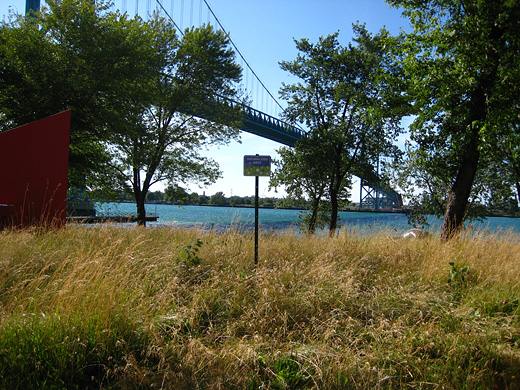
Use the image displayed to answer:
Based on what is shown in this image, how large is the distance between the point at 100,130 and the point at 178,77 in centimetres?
734

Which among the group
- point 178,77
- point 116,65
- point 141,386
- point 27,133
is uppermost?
point 178,77

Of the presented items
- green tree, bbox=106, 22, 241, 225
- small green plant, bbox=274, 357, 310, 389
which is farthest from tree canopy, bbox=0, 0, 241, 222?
small green plant, bbox=274, 357, 310, 389

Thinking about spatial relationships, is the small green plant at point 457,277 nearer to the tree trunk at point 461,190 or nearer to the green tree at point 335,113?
the tree trunk at point 461,190

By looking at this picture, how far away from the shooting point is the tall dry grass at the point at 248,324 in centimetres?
263

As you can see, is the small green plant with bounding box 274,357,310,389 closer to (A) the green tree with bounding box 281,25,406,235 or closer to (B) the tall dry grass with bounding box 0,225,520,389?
(B) the tall dry grass with bounding box 0,225,520,389

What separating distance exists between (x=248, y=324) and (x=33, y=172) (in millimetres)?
5695

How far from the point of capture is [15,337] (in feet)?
8.67

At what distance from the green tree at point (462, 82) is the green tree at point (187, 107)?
38.9 ft

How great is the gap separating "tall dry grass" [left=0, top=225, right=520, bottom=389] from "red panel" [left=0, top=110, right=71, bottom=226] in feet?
6.84

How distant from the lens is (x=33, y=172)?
22.2ft

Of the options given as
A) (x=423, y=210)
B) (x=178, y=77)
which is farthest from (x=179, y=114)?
(x=423, y=210)

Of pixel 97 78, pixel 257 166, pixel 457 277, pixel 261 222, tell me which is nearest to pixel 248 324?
pixel 257 166

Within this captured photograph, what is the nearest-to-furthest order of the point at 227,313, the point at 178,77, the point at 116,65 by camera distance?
the point at 227,313 < the point at 116,65 < the point at 178,77

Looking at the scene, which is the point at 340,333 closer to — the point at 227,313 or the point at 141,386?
the point at 227,313
